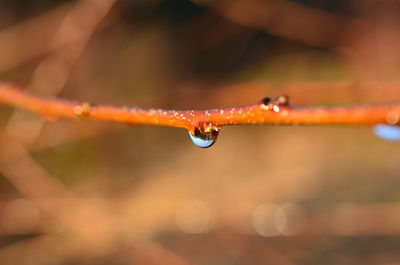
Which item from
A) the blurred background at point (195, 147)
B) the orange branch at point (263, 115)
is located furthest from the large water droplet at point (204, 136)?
the blurred background at point (195, 147)

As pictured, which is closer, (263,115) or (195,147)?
(263,115)

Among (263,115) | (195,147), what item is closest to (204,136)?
(263,115)

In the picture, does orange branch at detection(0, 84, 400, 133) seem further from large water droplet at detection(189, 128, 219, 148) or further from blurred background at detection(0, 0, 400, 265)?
blurred background at detection(0, 0, 400, 265)

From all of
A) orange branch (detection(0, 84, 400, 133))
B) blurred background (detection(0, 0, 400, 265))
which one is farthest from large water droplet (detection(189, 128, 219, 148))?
blurred background (detection(0, 0, 400, 265))

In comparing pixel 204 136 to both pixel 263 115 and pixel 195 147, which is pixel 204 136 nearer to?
pixel 263 115

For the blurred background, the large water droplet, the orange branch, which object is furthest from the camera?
the blurred background

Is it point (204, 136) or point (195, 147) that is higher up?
point (195, 147)

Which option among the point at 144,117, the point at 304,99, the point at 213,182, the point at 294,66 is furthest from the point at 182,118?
the point at 294,66

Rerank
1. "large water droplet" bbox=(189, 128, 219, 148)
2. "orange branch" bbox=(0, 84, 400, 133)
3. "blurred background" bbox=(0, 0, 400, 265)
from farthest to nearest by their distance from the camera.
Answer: "blurred background" bbox=(0, 0, 400, 265) < "large water droplet" bbox=(189, 128, 219, 148) < "orange branch" bbox=(0, 84, 400, 133)

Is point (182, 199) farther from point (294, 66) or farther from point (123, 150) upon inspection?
point (294, 66)
